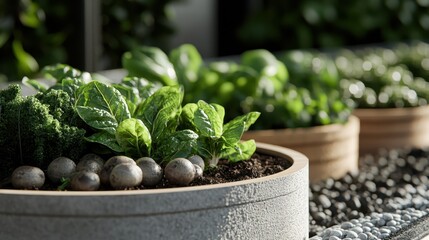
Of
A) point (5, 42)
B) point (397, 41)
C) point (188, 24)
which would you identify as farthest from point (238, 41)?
point (5, 42)

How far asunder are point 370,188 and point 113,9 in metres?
3.09

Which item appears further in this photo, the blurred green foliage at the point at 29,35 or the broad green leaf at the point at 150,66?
the blurred green foliage at the point at 29,35

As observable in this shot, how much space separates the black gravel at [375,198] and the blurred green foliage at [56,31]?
5.86 ft

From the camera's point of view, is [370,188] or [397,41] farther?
[397,41]

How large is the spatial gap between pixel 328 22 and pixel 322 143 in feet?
13.1

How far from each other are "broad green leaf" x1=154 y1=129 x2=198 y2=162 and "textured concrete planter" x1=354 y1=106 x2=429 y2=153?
7.08ft

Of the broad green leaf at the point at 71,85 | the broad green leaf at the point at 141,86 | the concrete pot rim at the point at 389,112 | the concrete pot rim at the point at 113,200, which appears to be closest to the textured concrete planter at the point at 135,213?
the concrete pot rim at the point at 113,200

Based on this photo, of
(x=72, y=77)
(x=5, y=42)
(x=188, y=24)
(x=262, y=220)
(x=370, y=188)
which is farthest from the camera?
(x=188, y=24)

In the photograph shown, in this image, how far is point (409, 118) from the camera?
4328 mm

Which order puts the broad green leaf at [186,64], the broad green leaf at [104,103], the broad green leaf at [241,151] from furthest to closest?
the broad green leaf at [186,64], the broad green leaf at [241,151], the broad green leaf at [104,103]

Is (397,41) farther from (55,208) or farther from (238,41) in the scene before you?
(55,208)

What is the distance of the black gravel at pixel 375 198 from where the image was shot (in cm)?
268

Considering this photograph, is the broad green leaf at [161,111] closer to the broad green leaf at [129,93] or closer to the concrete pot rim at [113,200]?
the broad green leaf at [129,93]

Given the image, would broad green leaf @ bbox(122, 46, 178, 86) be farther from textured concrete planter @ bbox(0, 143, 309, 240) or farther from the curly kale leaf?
textured concrete planter @ bbox(0, 143, 309, 240)
